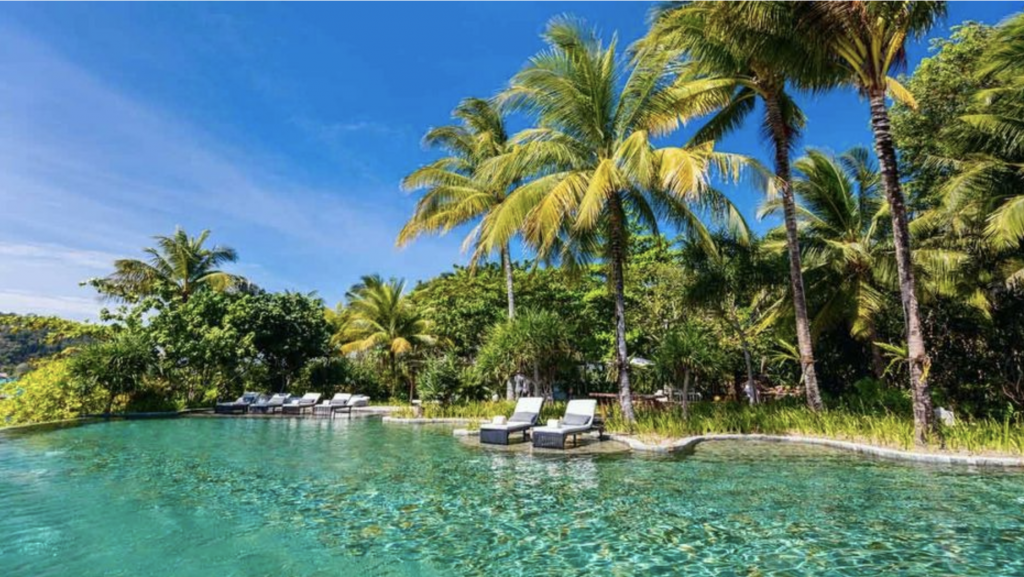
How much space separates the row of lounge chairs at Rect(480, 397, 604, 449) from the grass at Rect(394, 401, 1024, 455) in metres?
0.81

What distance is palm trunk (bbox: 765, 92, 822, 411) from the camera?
10.6 meters

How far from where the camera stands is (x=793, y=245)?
10.8 m

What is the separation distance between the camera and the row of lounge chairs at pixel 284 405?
63.0ft

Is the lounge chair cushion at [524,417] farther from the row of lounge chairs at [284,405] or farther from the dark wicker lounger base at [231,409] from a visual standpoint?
the dark wicker lounger base at [231,409]

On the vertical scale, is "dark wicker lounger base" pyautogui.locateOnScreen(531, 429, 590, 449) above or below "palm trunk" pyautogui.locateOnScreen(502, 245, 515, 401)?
below

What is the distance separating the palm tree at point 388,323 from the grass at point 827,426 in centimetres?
1145

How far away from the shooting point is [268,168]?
17750 mm

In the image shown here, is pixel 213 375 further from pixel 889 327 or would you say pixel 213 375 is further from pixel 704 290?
pixel 889 327

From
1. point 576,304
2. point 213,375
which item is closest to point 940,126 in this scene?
point 576,304

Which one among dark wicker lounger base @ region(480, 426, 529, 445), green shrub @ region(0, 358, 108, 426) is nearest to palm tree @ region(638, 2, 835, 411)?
dark wicker lounger base @ region(480, 426, 529, 445)

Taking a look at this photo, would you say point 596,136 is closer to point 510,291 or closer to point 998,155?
point 510,291

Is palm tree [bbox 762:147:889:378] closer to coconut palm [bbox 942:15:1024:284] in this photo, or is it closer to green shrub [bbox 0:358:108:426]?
coconut palm [bbox 942:15:1024:284]

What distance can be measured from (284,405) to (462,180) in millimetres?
10793

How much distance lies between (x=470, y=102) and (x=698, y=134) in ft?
27.1
